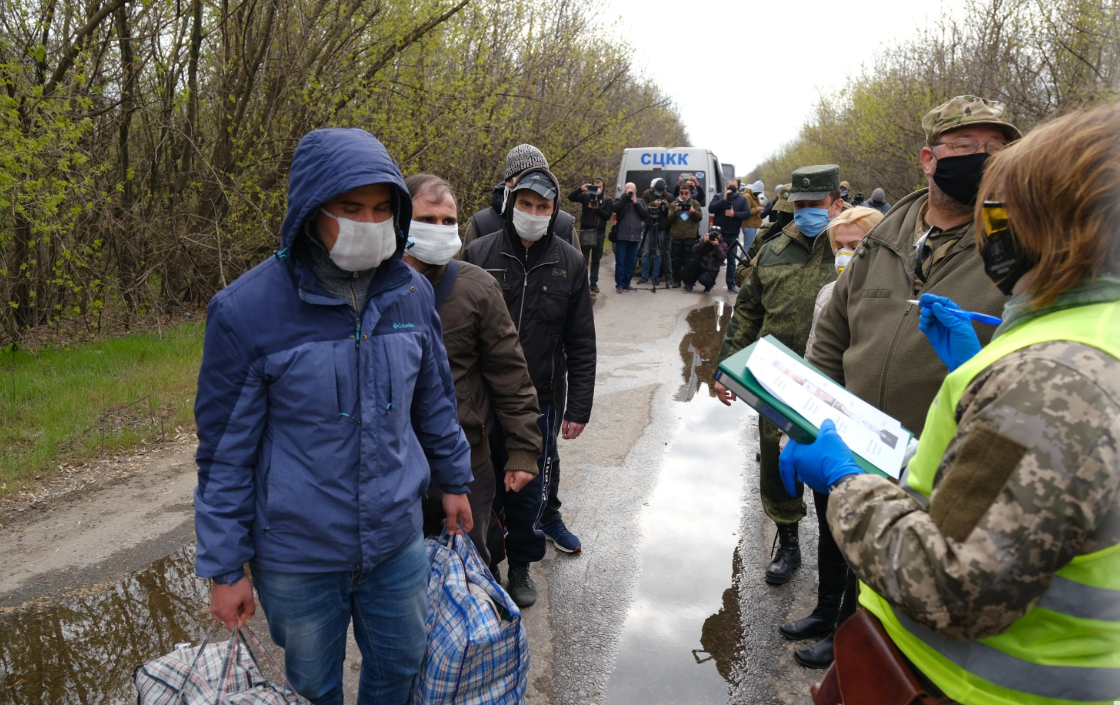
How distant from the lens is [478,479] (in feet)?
10.2

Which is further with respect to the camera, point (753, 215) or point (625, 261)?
point (753, 215)

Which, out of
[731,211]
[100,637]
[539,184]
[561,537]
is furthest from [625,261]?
[100,637]

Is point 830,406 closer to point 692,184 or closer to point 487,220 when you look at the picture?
point 487,220

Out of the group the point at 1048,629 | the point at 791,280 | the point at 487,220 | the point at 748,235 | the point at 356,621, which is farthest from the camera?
the point at 748,235

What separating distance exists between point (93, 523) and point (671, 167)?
1321cm

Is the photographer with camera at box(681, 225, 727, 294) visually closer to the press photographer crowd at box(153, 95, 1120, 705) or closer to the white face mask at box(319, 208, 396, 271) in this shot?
the press photographer crowd at box(153, 95, 1120, 705)

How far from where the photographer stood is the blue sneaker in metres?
4.20

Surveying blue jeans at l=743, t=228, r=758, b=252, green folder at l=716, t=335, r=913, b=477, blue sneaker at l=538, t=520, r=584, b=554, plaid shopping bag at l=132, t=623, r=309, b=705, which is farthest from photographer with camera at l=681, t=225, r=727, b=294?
plaid shopping bag at l=132, t=623, r=309, b=705

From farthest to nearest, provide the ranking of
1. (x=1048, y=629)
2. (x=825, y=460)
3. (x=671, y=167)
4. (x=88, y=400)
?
1. (x=671, y=167)
2. (x=88, y=400)
3. (x=825, y=460)
4. (x=1048, y=629)

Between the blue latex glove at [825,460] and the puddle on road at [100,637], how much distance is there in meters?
2.66

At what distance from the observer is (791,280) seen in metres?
4.07

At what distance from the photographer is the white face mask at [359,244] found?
6.76 feet

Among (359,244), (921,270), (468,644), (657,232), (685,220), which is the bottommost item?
(468,644)

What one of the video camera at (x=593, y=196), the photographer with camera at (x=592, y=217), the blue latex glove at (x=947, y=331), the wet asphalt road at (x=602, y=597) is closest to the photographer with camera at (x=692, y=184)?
the photographer with camera at (x=592, y=217)
